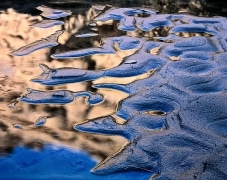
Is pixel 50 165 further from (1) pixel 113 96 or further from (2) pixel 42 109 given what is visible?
(1) pixel 113 96

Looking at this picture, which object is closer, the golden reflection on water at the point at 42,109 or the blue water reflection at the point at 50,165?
the blue water reflection at the point at 50,165

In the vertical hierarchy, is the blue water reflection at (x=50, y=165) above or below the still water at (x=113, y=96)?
below

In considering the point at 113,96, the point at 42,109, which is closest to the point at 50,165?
the point at 42,109

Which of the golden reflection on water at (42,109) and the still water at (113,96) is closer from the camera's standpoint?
the still water at (113,96)

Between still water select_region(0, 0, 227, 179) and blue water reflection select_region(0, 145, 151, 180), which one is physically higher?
still water select_region(0, 0, 227, 179)

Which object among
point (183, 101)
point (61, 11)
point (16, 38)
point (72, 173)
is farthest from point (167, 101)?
point (61, 11)

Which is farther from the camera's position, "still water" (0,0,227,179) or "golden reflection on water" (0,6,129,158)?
"golden reflection on water" (0,6,129,158)

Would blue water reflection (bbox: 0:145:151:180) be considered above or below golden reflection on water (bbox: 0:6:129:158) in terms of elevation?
below

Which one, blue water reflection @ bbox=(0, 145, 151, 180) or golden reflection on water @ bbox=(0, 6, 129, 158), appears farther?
golden reflection on water @ bbox=(0, 6, 129, 158)
